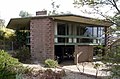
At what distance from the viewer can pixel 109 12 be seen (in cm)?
1443

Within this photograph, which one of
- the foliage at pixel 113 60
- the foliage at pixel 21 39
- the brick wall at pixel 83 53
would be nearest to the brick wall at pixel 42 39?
the brick wall at pixel 83 53

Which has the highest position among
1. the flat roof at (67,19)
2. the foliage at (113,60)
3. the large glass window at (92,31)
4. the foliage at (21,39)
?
the flat roof at (67,19)

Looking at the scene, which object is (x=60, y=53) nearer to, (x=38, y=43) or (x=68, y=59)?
(x=68, y=59)

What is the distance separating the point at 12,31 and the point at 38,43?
36.7 feet

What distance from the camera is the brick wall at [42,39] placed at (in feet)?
73.9

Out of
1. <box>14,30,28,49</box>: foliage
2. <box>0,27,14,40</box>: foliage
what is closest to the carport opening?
<box>14,30,28,49</box>: foliage

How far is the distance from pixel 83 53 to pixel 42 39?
4.88 meters

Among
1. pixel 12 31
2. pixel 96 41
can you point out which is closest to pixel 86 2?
pixel 96 41

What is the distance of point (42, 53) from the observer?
23250 millimetres

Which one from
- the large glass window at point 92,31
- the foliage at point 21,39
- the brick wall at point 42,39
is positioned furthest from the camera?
the foliage at point 21,39

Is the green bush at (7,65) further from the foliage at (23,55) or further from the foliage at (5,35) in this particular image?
the foliage at (5,35)

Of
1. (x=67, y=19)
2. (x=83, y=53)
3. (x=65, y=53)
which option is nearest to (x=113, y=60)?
(x=67, y=19)

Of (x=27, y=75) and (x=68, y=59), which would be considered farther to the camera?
(x=68, y=59)

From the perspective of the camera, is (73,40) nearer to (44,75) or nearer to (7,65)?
(44,75)
